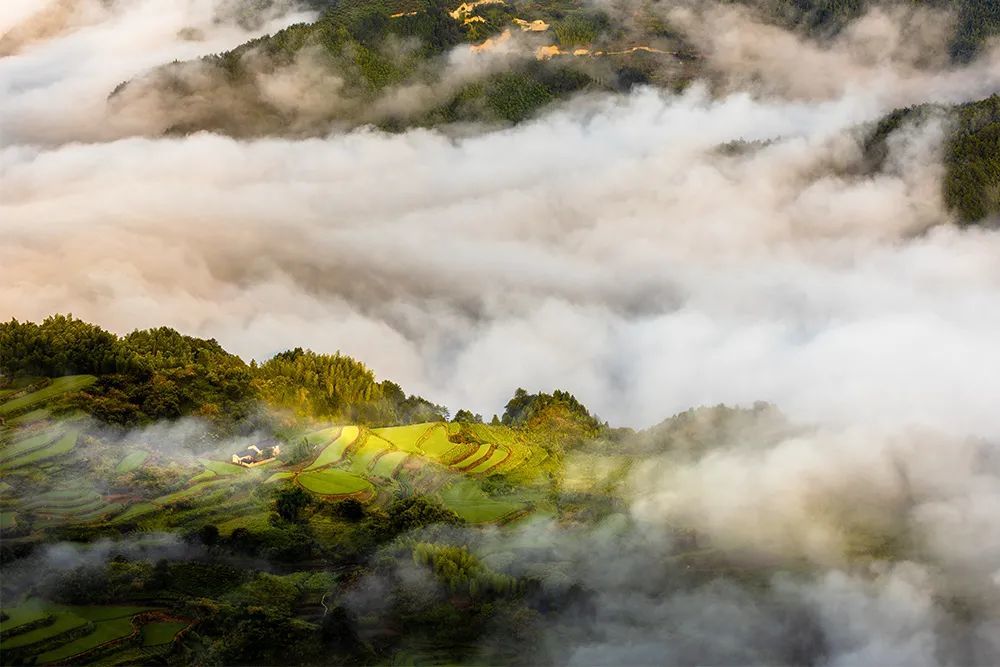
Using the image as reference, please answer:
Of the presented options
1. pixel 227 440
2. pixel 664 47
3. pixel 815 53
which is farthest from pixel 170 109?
pixel 227 440

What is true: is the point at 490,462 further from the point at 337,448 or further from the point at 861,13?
the point at 861,13

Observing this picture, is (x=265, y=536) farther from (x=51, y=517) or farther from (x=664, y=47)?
(x=664, y=47)

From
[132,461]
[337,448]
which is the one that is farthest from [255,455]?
[132,461]

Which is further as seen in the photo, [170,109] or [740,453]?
[170,109]

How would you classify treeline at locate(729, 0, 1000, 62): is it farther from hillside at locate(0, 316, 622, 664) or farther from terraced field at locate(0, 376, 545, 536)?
terraced field at locate(0, 376, 545, 536)

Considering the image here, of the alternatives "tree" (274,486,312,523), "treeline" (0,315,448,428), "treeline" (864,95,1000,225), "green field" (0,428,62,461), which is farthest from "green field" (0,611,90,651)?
"treeline" (864,95,1000,225)

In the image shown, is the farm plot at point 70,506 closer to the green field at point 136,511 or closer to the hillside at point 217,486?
the hillside at point 217,486
